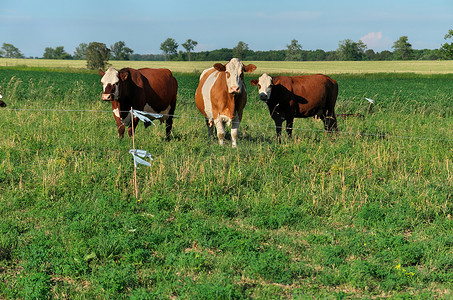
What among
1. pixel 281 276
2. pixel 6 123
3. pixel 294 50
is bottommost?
pixel 281 276

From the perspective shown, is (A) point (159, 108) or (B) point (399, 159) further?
(A) point (159, 108)

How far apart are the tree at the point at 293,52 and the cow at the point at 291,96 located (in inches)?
3722

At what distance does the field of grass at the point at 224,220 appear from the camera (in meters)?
4.66

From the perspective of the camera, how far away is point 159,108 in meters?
11.3

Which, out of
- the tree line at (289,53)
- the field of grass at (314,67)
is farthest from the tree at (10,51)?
the field of grass at (314,67)

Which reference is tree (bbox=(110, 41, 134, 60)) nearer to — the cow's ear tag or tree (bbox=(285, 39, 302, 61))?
tree (bbox=(285, 39, 302, 61))

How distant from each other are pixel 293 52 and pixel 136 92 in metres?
103

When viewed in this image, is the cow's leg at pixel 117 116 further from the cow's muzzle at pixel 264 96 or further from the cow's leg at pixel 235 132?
the cow's muzzle at pixel 264 96

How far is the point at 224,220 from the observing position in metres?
6.38

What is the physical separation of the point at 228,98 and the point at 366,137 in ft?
11.9

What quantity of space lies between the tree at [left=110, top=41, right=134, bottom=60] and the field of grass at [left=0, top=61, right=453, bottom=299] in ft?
357

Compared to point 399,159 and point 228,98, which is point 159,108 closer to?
point 228,98

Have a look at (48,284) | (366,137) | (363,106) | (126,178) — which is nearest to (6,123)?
(126,178)

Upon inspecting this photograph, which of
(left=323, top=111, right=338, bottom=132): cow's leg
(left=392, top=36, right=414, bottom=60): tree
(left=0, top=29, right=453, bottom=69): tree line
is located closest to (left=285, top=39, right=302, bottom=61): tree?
(left=0, top=29, right=453, bottom=69): tree line
